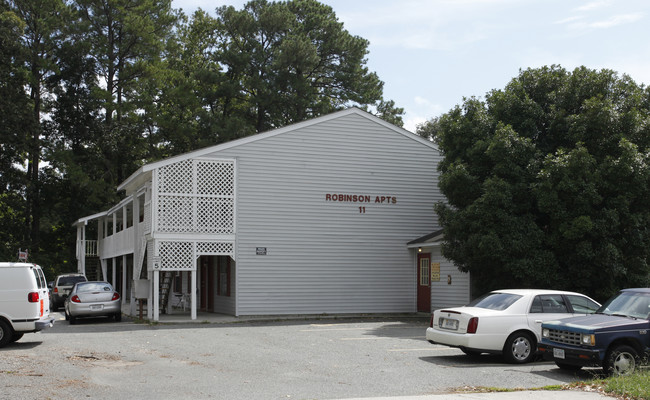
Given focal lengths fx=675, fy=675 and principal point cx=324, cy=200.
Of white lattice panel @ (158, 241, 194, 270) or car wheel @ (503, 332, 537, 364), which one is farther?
white lattice panel @ (158, 241, 194, 270)

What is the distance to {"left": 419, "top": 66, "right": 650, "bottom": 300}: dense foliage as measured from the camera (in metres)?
18.6

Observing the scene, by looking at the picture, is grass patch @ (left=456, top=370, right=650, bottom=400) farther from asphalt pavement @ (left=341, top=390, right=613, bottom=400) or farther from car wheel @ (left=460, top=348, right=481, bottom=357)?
car wheel @ (left=460, top=348, right=481, bottom=357)

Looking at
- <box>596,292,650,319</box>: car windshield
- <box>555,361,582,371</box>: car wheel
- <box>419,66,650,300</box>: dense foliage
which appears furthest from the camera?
<box>419,66,650,300</box>: dense foliage

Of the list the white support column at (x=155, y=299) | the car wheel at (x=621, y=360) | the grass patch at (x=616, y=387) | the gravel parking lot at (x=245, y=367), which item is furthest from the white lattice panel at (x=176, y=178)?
the car wheel at (x=621, y=360)

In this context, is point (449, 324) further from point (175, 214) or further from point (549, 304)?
point (175, 214)

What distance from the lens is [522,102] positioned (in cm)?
2105

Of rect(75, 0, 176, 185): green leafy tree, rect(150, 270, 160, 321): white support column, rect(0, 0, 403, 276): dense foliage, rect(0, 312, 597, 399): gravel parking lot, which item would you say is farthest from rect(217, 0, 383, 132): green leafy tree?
rect(0, 312, 597, 399): gravel parking lot

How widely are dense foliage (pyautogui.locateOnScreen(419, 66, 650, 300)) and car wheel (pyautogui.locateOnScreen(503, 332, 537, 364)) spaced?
6289 millimetres

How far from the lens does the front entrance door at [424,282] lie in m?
24.8

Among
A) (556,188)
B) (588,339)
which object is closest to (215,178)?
(556,188)

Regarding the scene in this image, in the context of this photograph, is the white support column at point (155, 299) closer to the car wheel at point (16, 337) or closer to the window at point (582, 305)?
the car wheel at point (16, 337)

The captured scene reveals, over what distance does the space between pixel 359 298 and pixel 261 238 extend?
4397 millimetres

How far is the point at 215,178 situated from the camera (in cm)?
2320

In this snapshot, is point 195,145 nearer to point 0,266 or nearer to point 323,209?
point 323,209
